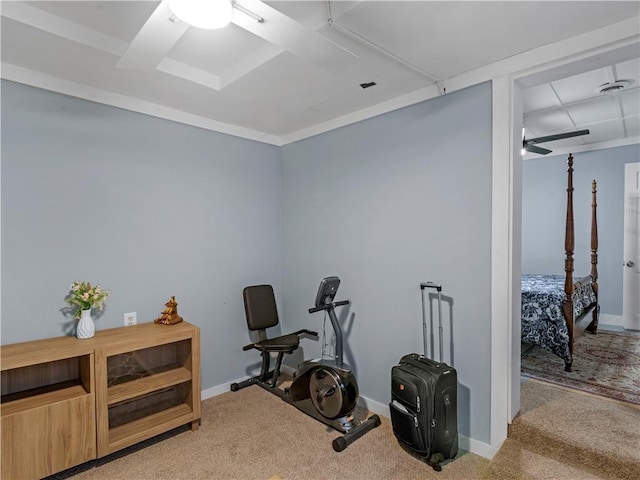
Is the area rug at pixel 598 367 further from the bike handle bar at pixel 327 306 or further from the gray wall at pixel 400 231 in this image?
the bike handle bar at pixel 327 306

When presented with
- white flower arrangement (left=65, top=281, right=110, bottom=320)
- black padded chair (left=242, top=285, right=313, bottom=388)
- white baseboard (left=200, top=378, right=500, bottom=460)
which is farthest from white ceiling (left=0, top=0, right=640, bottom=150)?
white baseboard (left=200, top=378, right=500, bottom=460)

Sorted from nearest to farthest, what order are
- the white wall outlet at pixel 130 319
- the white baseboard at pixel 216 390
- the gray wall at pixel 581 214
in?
the white wall outlet at pixel 130 319, the white baseboard at pixel 216 390, the gray wall at pixel 581 214

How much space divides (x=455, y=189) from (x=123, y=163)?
8.04ft

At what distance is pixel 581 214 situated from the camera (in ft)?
16.8

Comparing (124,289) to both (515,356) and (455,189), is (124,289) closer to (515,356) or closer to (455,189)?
(455,189)

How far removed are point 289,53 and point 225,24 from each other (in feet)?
2.31

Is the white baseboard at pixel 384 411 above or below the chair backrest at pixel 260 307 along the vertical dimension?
below

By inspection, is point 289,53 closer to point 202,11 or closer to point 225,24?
point 225,24

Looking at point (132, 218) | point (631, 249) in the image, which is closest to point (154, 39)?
point (132, 218)

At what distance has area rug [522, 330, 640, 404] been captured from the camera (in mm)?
2822

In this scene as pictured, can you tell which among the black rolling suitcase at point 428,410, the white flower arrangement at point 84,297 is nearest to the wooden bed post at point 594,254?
the black rolling suitcase at point 428,410

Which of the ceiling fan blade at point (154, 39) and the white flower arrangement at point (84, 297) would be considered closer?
the ceiling fan blade at point (154, 39)

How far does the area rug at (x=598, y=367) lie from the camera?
2.82 m

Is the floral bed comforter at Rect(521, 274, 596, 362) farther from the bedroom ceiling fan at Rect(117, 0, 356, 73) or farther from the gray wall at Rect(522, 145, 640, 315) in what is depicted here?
the bedroom ceiling fan at Rect(117, 0, 356, 73)
